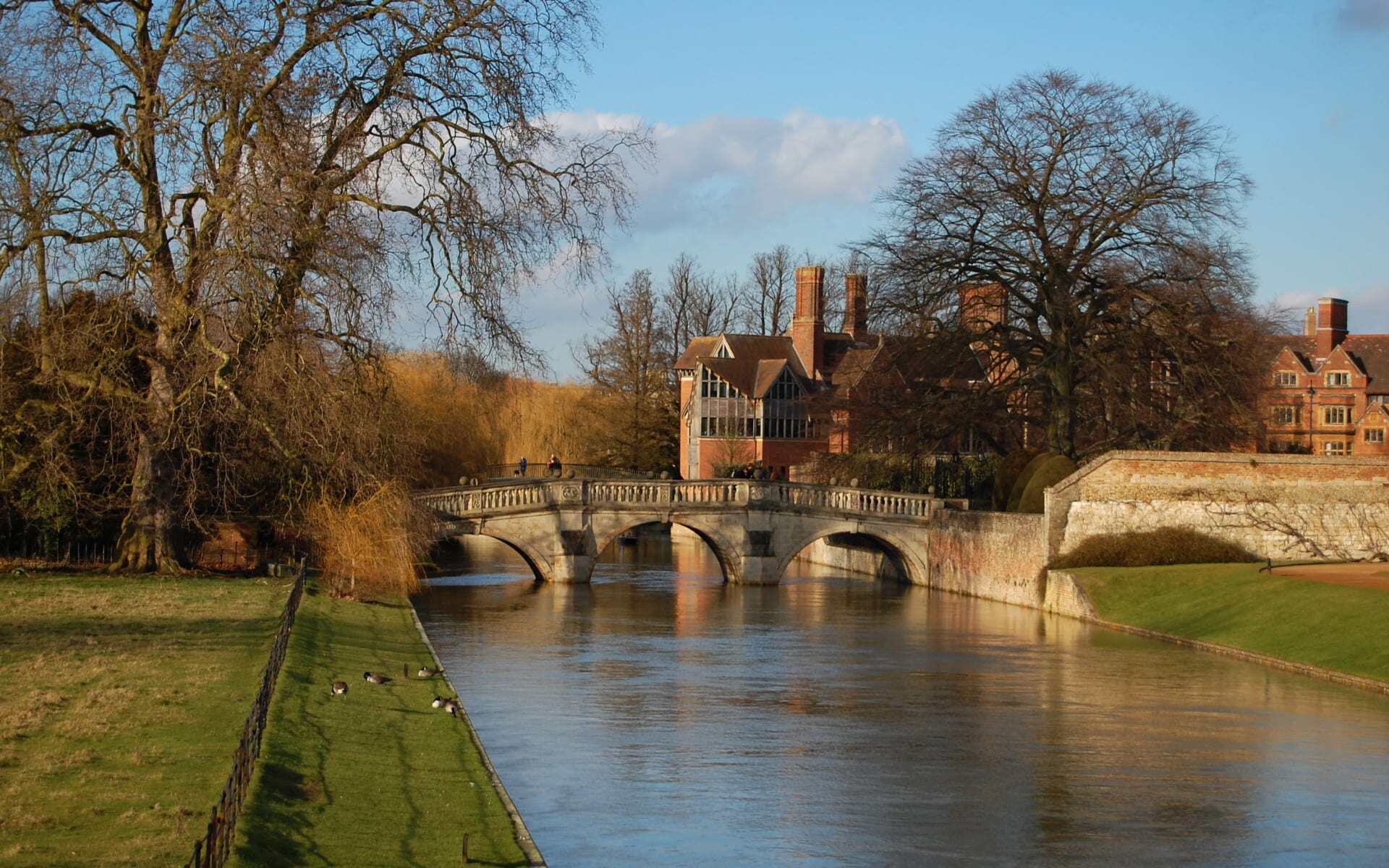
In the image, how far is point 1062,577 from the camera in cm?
3688

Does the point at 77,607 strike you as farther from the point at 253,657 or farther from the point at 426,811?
the point at 426,811

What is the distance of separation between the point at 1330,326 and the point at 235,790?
10089cm

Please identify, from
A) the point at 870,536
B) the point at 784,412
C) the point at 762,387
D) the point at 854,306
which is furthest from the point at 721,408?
the point at 870,536

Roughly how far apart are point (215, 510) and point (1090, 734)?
22.6 meters

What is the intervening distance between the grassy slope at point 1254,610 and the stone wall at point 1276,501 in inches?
65.8

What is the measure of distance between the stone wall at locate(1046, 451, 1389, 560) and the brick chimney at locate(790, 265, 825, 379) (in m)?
47.7

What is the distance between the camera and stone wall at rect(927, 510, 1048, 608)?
38.5m

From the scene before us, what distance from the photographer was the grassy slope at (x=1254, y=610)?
2664 cm

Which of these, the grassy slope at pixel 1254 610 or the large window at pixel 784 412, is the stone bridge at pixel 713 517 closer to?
the grassy slope at pixel 1254 610

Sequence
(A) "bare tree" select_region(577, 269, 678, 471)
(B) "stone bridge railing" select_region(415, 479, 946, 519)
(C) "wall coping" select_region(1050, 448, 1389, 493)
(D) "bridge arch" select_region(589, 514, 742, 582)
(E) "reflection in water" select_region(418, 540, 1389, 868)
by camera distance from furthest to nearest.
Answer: (A) "bare tree" select_region(577, 269, 678, 471) < (D) "bridge arch" select_region(589, 514, 742, 582) < (B) "stone bridge railing" select_region(415, 479, 946, 519) < (C) "wall coping" select_region(1050, 448, 1389, 493) < (E) "reflection in water" select_region(418, 540, 1389, 868)

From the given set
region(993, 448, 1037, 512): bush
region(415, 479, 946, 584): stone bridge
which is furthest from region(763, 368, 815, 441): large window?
region(993, 448, 1037, 512): bush

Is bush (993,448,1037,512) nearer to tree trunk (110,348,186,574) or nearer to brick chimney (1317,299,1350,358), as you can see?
tree trunk (110,348,186,574)

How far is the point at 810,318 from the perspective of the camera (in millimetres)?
84375

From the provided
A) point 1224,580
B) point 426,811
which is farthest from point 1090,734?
point 1224,580
